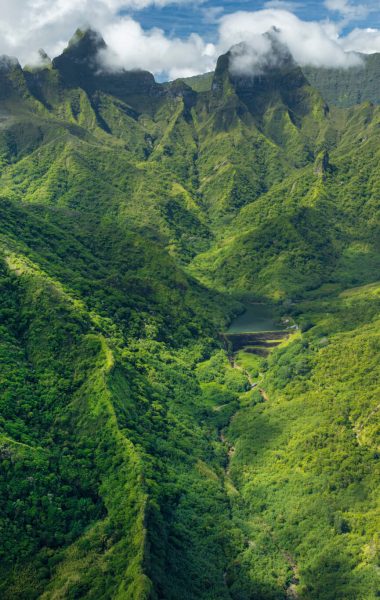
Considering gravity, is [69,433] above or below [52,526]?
above

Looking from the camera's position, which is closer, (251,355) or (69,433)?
(69,433)

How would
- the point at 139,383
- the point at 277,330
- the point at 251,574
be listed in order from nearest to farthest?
1. the point at 251,574
2. the point at 139,383
3. the point at 277,330

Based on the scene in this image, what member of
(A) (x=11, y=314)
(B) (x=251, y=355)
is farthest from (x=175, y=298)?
(A) (x=11, y=314)

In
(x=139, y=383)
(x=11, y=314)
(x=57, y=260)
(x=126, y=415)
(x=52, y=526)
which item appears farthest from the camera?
(x=57, y=260)

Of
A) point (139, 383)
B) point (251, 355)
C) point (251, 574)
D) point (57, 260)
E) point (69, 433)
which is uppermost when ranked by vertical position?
point (57, 260)

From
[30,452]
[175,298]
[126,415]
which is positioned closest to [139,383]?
[126,415]

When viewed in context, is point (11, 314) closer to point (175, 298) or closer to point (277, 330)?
point (175, 298)

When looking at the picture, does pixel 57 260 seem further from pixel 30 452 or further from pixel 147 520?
pixel 147 520

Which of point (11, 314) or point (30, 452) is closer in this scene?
point (30, 452)

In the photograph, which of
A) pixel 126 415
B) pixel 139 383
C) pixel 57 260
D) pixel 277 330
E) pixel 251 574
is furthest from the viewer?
pixel 277 330
